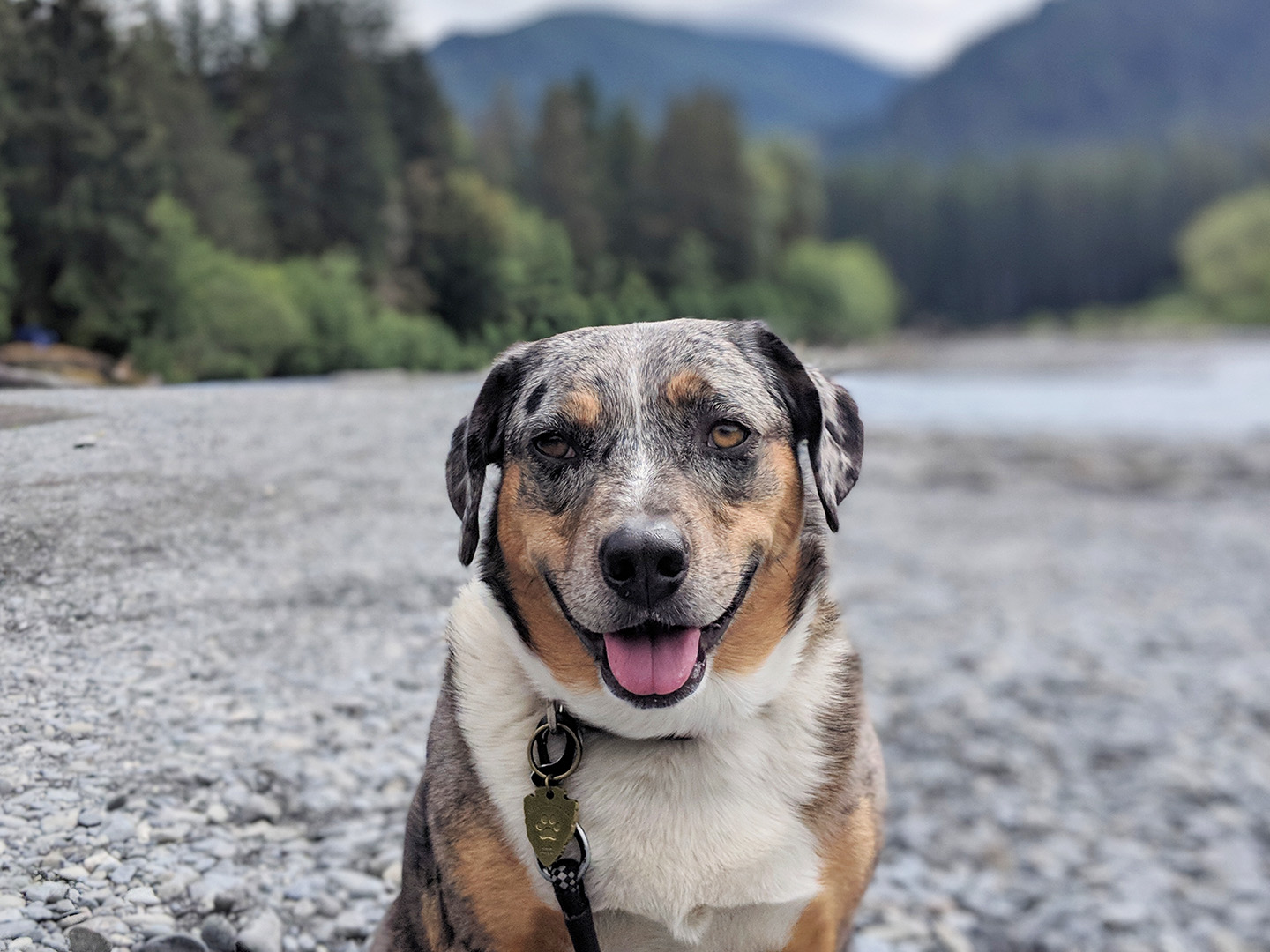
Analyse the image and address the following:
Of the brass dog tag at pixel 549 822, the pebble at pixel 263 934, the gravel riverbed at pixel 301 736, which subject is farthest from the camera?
the pebble at pixel 263 934

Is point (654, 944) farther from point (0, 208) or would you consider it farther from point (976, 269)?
point (976, 269)

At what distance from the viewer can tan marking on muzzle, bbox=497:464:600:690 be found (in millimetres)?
2803

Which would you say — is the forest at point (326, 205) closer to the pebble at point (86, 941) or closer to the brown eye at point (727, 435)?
the brown eye at point (727, 435)

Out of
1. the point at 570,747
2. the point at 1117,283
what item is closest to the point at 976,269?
the point at 1117,283

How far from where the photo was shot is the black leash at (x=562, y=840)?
2590mm

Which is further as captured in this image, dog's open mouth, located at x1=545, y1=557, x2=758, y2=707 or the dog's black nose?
dog's open mouth, located at x1=545, y1=557, x2=758, y2=707

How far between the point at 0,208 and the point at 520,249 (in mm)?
2097

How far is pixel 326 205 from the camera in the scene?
5453mm

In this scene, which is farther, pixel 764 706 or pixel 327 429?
pixel 327 429

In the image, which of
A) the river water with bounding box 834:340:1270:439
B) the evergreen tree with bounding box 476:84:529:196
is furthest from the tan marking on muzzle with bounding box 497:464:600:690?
the river water with bounding box 834:340:1270:439

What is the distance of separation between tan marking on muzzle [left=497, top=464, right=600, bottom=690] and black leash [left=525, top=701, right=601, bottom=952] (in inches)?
8.7

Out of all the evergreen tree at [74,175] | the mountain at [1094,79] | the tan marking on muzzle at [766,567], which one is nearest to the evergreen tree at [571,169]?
the tan marking on muzzle at [766,567]

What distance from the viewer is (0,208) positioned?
371cm

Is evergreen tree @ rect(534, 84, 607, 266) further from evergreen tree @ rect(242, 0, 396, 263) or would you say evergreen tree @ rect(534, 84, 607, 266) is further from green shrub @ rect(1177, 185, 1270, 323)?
green shrub @ rect(1177, 185, 1270, 323)
